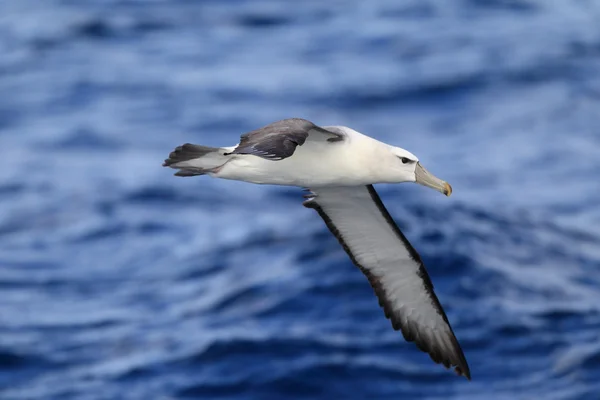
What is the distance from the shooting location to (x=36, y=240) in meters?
43.6

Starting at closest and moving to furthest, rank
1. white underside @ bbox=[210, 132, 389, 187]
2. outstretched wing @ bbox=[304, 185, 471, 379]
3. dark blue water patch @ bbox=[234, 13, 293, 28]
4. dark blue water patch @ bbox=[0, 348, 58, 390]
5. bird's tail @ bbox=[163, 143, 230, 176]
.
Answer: white underside @ bbox=[210, 132, 389, 187] → bird's tail @ bbox=[163, 143, 230, 176] → outstretched wing @ bbox=[304, 185, 471, 379] → dark blue water patch @ bbox=[0, 348, 58, 390] → dark blue water patch @ bbox=[234, 13, 293, 28]

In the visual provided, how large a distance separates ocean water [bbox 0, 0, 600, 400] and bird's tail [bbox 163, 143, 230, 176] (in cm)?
1822

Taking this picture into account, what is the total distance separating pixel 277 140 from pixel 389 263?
4609 millimetres

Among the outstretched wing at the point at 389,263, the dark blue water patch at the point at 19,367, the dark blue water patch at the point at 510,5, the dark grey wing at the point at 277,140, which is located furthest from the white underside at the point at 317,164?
the dark blue water patch at the point at 510,5

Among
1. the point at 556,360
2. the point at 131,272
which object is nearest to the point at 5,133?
the point at 131,272

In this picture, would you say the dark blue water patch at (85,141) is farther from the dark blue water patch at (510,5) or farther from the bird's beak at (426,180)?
the bird's beak at (426,180)

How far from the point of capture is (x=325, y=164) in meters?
12.6

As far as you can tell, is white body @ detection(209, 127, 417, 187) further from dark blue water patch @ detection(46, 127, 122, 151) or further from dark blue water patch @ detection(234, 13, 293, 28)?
dark blue water patch @ detection(234, 13, 293, 28)

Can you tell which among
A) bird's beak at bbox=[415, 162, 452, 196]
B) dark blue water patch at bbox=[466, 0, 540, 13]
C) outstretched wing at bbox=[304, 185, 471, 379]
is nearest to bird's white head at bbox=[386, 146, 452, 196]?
bird's beak at bbox=[415, 162, 452, 196]

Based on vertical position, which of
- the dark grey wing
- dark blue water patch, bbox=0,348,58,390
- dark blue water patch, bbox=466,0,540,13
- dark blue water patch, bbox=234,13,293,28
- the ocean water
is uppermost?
the dark grey wing

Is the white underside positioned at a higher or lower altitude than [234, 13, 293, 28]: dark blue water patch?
higher

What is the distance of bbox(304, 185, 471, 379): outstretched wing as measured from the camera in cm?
1458

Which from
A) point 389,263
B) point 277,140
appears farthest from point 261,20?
point 277,140

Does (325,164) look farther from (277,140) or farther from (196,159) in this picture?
(277,140)
